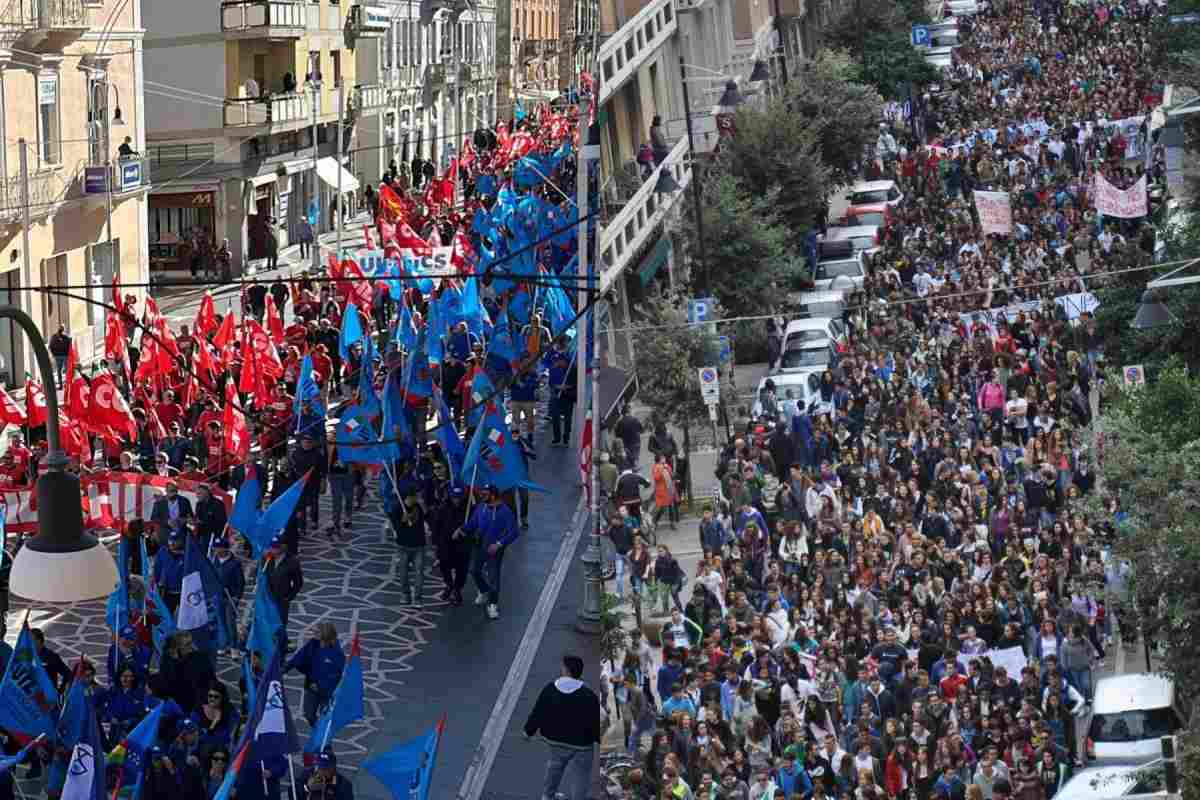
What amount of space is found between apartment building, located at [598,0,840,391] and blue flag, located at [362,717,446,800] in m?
5.04

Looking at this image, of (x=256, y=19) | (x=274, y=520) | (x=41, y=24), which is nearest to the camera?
(x=274, y=520)

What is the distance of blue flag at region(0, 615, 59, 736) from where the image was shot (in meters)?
16.5

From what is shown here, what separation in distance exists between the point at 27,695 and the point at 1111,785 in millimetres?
7842

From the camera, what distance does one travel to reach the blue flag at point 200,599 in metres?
19.7

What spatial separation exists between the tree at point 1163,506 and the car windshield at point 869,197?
8.88ft

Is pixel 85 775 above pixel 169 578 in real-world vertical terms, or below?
below

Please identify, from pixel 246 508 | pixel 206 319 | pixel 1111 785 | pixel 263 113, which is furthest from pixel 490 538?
pixel 263 113

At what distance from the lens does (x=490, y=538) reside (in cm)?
2261

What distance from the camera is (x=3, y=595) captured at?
21.0 m

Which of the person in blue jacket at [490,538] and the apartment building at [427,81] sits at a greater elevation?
the apartment building at [427,81]

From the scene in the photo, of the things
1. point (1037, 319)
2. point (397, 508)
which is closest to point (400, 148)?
point (397, 508)

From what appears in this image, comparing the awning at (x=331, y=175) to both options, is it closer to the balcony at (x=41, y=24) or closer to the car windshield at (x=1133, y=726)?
the balcony at (x=41, y=24)

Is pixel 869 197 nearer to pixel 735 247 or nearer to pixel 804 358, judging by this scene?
pixel 735 247

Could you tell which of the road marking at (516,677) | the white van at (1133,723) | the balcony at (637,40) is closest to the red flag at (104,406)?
the road marking at (516,677)
